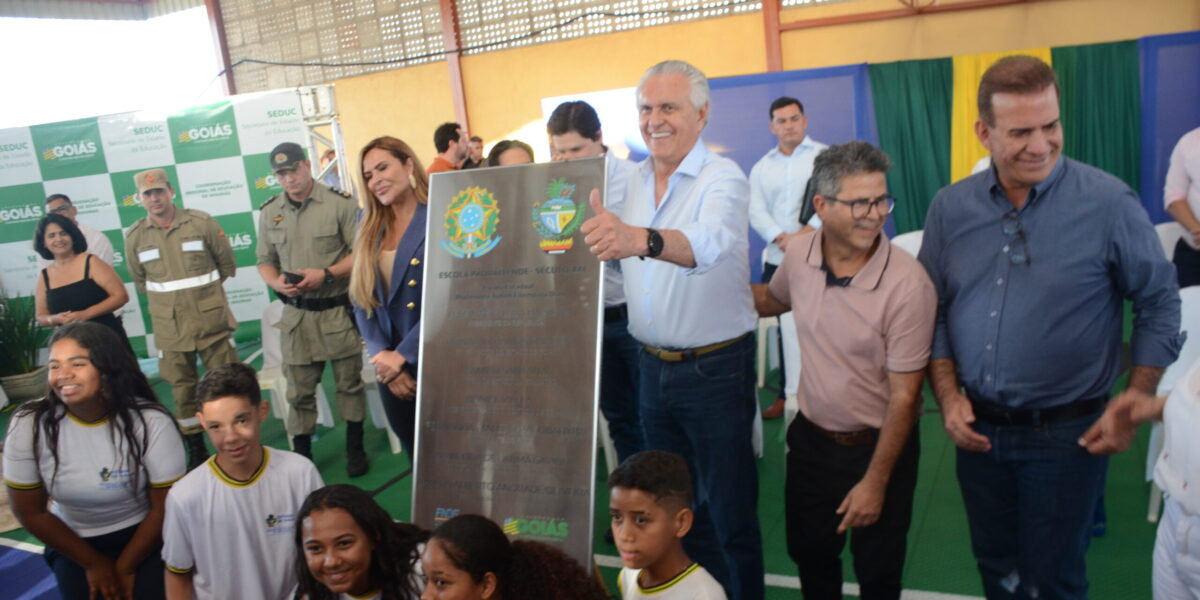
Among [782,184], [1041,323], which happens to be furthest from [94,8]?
[1041,323]

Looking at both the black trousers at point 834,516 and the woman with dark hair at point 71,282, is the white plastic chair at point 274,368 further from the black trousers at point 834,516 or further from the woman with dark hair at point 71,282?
the black trousers at point 834,516

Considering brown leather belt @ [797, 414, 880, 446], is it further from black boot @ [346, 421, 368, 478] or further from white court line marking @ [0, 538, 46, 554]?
white court line marking @ [0, 538, 46, 554]

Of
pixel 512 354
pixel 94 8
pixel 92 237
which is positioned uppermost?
pixel 94 8

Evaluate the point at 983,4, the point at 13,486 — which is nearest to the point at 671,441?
the point at 13,486

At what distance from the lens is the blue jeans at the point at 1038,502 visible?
183cm

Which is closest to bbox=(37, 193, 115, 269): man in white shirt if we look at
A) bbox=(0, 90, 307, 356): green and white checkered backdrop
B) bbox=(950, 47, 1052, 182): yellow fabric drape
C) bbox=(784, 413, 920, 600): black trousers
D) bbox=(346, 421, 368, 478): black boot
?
bbox=(0, 90, 307, 356): green and white checkered backdrop

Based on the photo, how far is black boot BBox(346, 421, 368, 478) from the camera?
4.47 meters

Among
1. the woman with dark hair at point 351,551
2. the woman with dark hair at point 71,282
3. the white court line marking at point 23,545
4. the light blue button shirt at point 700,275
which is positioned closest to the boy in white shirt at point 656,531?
the light blue button shirt at point 700,275

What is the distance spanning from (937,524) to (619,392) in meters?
1.40

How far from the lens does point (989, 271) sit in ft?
6.17

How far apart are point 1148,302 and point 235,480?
2410mm

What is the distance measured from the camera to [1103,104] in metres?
6.88

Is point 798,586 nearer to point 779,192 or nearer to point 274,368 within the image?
point 779,192

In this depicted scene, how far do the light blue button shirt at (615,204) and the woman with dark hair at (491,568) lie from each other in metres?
1.20
